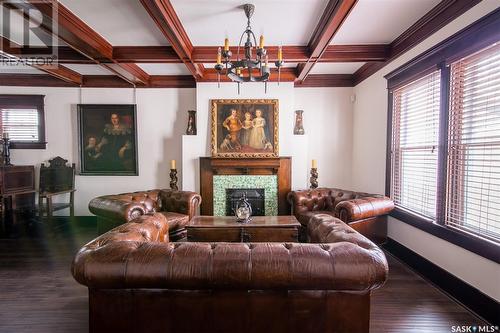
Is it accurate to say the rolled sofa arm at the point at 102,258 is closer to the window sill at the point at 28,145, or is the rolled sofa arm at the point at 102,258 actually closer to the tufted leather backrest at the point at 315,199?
the tufted leather backrest at the point at 315,199

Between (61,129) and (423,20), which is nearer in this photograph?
(423,20)

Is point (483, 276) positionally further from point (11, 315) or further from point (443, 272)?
point (11, 315)

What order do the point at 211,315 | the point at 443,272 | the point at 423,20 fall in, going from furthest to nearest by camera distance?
the point at 423,20 < the point at 443,272 < the point at 211,315

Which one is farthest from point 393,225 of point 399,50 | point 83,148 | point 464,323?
point 83,148


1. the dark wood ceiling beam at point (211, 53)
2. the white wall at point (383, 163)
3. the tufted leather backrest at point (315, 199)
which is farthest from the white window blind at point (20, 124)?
the white wall at point (383, 163)

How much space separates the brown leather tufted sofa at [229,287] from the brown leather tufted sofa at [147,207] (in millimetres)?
2215

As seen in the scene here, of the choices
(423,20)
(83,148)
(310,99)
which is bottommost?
(83,148)

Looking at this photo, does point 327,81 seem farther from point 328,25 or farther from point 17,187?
point 17,187

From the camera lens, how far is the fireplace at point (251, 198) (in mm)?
4949

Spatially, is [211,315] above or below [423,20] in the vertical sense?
below

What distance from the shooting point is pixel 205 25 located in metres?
3.14

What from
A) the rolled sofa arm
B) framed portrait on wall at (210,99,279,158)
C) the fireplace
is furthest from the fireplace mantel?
the rolled sofa arm

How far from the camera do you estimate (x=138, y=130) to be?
5250 millimetres

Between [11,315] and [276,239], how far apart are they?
2.75 m
